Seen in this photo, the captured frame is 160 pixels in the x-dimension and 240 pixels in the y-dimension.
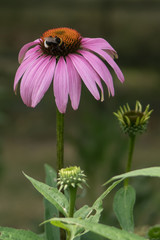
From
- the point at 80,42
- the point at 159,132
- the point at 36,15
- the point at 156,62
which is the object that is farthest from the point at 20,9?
the point at 80,42

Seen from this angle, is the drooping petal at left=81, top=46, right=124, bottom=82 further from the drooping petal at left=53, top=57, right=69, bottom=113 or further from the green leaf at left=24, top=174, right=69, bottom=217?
the green leaf at left=24, top=174, right=69, bottom=217

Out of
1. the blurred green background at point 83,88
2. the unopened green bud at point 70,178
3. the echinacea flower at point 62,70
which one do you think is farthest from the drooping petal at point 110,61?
the blurred green background at point 83,88

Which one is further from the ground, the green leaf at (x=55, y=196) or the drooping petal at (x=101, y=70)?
the drooping petal at (x=101, y=70)

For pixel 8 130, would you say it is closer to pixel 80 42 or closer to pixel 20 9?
pixel 20 9

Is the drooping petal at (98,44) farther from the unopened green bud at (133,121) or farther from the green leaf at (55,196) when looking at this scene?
the green leaf at (55,196)

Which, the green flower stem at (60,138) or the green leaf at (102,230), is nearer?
the green leaf at (102,230)

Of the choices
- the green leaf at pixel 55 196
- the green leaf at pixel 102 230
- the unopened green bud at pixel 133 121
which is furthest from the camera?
the unopened green bud at pixel 133 121

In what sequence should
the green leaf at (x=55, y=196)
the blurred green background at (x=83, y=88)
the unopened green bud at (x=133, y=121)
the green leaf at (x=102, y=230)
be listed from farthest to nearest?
the blurred green background at (x=83, y=88) < the unopened green bud at (x=133, y=121) < the green leaf at (x=55, y=196) < the green leaf at (x=102, y=230)
